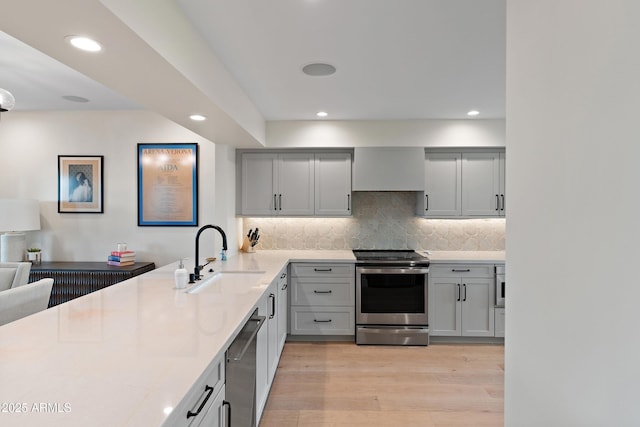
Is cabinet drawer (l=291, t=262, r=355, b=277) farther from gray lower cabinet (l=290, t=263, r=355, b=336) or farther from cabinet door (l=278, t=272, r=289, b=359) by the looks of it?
cabinet door (l=278, t=272, r=289, b=359)

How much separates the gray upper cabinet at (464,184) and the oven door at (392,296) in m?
0.83

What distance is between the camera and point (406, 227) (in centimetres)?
434

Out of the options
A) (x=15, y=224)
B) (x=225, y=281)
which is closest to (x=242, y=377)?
(x=225, y=281)

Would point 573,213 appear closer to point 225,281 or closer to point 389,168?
point 225,281

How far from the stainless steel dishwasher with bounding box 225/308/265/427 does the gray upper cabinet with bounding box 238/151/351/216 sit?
84.5 inches

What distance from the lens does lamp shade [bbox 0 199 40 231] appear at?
3.51m

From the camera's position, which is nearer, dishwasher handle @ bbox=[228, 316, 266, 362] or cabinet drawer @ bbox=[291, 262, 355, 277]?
dishwasher handle @ bbox=[228, 316, 266, 362]

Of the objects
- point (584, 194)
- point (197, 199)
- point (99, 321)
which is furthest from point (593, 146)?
point (197, 199)

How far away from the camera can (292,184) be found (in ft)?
13.4

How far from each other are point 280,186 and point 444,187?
6.26 ft

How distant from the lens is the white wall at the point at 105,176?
3996 millimetres

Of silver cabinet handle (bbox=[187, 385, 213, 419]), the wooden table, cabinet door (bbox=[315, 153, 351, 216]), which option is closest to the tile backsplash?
cabinet door (bbox=[315, 153, 351, 216])

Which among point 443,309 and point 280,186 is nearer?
point 443,309

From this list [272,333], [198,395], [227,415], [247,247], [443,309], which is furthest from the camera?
[247,247]
